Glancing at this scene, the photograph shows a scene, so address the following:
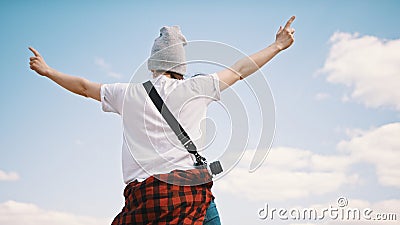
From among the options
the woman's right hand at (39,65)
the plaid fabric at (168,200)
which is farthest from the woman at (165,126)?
the woman's right hand at (39,65)

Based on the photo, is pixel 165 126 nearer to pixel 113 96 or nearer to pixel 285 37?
pixel 113 96

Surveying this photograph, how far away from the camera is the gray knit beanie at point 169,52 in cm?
365

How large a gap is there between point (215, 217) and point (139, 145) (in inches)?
28.9

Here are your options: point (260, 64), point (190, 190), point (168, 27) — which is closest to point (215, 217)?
point (190, 190)

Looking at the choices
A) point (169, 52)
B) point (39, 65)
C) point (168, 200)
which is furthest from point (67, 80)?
point (168, 200)

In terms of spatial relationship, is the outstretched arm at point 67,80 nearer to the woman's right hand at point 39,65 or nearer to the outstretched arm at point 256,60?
the woman's right hand at point 39,65

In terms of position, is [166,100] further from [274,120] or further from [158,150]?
[274,120]

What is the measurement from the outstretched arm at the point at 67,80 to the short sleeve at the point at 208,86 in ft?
2.40

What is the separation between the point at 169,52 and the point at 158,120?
56 centimetres

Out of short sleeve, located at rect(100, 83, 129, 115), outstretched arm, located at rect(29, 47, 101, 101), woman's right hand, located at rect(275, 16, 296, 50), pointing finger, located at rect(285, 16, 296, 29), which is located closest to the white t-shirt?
short sleeve, located at rect(100, 83, 129, 115)

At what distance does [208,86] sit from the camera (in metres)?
3.49

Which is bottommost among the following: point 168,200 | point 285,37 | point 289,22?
point 168,200

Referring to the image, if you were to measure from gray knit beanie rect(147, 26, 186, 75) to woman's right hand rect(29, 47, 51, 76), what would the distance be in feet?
2.71

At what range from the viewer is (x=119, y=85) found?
3.59 m
